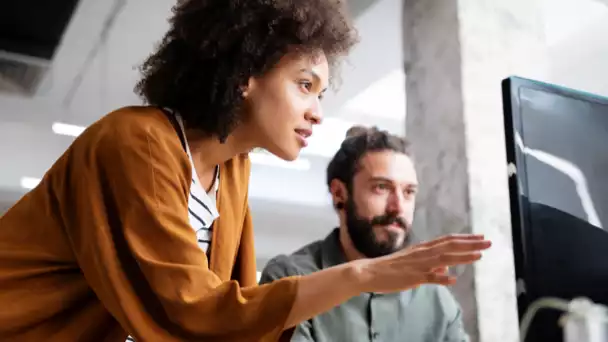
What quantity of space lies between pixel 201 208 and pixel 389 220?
60cm

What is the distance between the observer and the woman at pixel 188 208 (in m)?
0.71

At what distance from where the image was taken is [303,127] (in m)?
0.89

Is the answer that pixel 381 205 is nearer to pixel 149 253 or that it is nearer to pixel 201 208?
pixel 201 208

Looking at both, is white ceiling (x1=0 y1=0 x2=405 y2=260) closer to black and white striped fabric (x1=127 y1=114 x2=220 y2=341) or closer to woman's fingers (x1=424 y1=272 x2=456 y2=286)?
black and white striped fabric (x1=127 y1=114 x2=220 y2=341)

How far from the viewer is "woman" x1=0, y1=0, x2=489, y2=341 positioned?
71 cm

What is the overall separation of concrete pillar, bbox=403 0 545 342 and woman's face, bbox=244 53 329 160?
2.53 feet

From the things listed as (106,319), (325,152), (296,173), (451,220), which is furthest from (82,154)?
(296,173)

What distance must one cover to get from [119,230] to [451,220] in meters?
1.02

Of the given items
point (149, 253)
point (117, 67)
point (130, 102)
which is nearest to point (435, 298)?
point (149, 253)

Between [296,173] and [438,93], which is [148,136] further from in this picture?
[296,173]

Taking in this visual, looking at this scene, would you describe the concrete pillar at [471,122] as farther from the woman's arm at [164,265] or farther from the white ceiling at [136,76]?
the woman's arm at [164,265]

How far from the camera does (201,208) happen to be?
884 millimetres

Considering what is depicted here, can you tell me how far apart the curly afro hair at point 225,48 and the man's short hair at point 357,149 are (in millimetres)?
568

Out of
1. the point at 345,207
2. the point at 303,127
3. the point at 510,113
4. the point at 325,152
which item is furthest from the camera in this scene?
the point at 325,152
